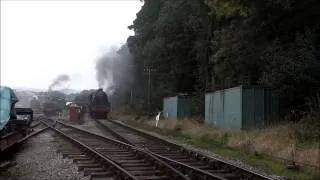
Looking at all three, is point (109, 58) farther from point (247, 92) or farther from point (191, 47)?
point (247, 92)

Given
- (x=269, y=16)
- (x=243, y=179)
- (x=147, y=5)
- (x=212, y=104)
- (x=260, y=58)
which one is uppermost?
(x=147, y=5)

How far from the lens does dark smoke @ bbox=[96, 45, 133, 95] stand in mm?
78625

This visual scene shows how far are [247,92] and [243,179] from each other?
1391cm

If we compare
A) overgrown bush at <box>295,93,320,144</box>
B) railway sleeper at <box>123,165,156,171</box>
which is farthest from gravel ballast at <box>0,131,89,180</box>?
overgrown bush at <box>295,93,320,144</box>

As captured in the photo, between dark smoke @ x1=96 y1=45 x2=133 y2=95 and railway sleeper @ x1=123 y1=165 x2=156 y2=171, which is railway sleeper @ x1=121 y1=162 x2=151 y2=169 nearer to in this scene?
railway sleeper @ x1=123 y1=165 x2=156 y2=171

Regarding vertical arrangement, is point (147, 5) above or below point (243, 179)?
above

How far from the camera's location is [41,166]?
52.0ft

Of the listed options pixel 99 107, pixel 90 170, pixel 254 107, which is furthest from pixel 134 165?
pixel 99 107

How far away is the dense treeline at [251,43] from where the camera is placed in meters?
24.2

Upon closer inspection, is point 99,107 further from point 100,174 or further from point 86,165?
point 100,174

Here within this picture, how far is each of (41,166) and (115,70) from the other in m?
68.8

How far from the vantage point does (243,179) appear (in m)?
13.2

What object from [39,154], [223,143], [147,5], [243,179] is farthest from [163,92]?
[243,179]

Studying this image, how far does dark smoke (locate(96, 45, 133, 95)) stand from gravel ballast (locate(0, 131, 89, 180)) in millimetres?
56463
